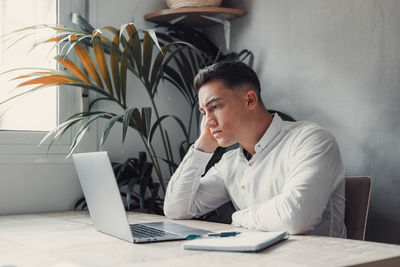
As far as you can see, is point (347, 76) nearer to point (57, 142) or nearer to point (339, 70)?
point (339, 70)

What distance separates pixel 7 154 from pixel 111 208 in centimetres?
123

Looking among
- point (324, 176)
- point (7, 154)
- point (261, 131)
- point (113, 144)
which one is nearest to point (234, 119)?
point (261, 131)

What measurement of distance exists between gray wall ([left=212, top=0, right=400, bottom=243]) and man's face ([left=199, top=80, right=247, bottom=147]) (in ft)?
2.02

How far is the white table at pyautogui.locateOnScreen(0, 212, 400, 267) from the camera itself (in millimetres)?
1169

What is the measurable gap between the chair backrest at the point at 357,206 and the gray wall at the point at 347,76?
37 centimetres

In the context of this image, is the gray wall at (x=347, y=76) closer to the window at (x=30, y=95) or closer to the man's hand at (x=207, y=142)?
the man's hand at (x=207, y=142)

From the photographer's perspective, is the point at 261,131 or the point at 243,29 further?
the point at 243,29

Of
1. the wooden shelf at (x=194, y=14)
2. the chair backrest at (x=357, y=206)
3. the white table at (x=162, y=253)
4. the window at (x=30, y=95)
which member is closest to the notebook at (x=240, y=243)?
the white table at (x=162, y=253)

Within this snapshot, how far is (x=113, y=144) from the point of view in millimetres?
2902

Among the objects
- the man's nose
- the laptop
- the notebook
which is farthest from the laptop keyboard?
the man's nose

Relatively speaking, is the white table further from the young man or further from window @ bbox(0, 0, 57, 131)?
window @ bbox(0, 0, 57, 131)

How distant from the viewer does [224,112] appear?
2137mm

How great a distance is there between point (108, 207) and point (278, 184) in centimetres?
79

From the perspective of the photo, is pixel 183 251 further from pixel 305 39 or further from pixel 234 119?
pixel 305 39
